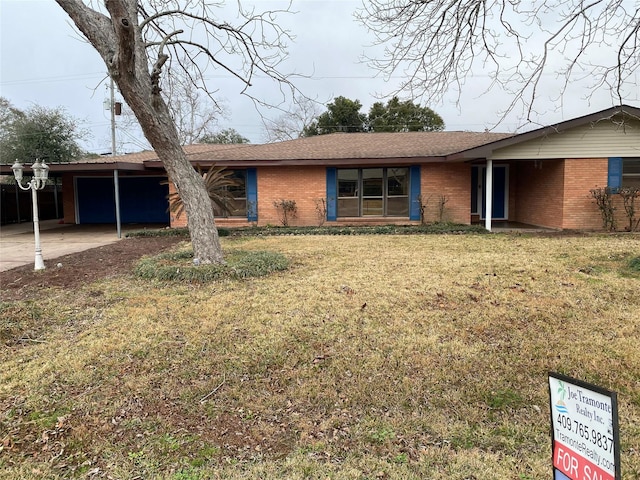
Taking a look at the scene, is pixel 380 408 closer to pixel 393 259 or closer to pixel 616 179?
pixel 393 259

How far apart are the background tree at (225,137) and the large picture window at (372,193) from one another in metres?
24.2

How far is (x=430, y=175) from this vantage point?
15219 mm

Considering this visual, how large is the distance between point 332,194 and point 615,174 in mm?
8635

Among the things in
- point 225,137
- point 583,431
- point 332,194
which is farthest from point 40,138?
point 583,431

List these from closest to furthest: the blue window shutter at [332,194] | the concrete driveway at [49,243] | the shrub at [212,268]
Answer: the shrub at [212,268], the concrete driveway at [49,243], the blue window shutter at [332,194]

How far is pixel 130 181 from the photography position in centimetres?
1991

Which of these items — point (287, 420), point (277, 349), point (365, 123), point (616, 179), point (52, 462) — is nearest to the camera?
point (52, 462)

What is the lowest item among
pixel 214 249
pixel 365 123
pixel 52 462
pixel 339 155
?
pixel 52 462

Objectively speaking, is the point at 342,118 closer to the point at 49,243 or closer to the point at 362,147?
the point at 362,147

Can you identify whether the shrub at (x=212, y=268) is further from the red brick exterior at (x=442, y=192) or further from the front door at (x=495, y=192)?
the front door at (x=495, y=192)

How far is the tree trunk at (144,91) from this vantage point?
20.7ft

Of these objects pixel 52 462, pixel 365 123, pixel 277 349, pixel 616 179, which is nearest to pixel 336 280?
pixel 277 349

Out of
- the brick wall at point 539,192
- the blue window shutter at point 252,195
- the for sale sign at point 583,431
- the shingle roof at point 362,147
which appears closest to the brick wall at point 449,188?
the shingle roof at point 362,147

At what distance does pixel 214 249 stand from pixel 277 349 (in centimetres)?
407
